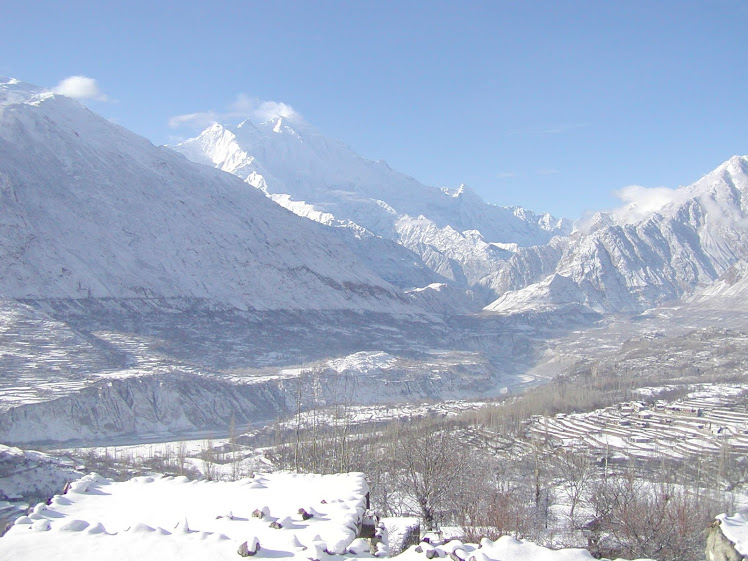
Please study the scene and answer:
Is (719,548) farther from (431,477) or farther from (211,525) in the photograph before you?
(431,477)

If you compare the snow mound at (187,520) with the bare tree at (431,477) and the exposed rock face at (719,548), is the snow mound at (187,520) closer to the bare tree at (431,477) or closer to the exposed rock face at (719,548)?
the exposed rock face at (719,548)

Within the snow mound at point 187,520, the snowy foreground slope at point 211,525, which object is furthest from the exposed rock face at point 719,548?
the snow mound at point 187,520

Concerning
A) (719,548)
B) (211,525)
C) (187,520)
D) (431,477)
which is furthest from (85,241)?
(719,548)

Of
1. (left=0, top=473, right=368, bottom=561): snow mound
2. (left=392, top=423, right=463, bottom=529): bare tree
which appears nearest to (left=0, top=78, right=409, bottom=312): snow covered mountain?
(left=392, top=423, right=463, bottom=529): bare tree

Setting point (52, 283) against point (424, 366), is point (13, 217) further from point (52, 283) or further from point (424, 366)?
point (424, 366)

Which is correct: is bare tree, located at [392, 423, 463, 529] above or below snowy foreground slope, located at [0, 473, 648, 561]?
below

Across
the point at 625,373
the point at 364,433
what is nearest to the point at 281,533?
the point at 364,433

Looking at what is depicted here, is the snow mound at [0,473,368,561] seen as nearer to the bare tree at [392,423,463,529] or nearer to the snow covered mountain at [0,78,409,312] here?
the bare tree at [392,423,463,529]
